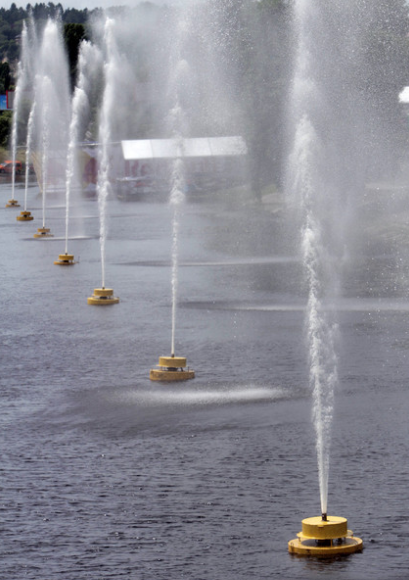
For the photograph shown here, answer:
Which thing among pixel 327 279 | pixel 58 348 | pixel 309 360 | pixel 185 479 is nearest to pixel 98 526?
pixel 185 479

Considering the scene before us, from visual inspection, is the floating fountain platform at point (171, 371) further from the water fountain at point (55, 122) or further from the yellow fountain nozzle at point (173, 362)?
the water fountain at point (55, 122)

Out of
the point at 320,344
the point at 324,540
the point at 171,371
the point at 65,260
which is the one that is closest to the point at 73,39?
the point at 65,260

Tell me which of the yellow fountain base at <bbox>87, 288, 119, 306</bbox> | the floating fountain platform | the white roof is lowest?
the floating fountain platform

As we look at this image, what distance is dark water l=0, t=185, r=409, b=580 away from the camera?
368 inches

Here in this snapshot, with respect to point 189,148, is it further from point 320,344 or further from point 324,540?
point 324,540

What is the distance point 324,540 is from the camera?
9.35m

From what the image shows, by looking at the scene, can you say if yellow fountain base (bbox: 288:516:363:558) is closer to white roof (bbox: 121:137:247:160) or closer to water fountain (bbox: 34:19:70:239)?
water fountain (bbox: 34:19:70:239)

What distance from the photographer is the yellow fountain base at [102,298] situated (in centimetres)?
2370

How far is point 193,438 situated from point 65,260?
1990cm

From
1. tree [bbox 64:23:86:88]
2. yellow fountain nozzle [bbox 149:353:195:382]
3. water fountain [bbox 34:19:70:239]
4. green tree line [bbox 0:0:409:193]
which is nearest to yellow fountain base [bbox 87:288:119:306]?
yellow fountain nozzle [bbox 149:353:195:382]

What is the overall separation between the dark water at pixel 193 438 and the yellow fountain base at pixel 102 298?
0.85ft

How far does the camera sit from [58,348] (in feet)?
60.3

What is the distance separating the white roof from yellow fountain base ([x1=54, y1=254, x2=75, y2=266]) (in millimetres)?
40445

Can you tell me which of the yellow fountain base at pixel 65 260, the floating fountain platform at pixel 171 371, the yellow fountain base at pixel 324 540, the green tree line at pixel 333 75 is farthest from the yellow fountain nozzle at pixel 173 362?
the green tree line at pixel 333 75
